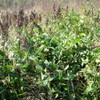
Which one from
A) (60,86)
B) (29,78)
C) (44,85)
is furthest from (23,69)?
(60,86)

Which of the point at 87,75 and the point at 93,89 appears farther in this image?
the point at 87,75

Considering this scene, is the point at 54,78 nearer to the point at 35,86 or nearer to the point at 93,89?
the point at 35,86

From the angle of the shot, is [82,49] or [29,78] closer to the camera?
[29,78]

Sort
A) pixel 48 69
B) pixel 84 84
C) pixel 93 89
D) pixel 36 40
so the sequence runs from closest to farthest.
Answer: pixel 93 89 < pixel 84 84 < pixel 48 69 < pixel 36 40

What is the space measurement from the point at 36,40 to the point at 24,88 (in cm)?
78

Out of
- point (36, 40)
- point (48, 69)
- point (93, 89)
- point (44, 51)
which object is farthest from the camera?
point (36, 40)

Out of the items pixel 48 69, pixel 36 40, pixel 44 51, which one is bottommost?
pixel 48 69

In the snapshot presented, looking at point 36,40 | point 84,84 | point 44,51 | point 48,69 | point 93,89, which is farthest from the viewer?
point 36,40

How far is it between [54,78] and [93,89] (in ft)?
1.63

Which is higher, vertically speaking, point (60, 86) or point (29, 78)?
point (29, 78)

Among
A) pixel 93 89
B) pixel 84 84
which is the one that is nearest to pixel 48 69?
pixel 84 84

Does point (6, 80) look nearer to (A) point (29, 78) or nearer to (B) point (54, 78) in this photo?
(A) point (29, 78)

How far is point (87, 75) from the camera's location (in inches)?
65.3

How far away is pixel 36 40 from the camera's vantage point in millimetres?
2008
